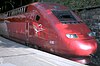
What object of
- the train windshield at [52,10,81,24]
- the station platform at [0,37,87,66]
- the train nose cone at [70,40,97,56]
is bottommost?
the station platform at [0,37,87,66]

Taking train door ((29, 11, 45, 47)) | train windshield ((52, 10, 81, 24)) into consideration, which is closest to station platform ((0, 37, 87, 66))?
train door ((29, 11, 45, 47))

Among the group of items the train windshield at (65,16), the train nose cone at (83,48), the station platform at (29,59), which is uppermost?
the train windshield at (65,16)

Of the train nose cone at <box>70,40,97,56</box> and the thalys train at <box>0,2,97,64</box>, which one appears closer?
the train nose cone at <box>70,40,97,56</box>

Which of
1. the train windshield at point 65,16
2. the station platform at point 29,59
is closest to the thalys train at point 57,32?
the train windshield at point 65,16

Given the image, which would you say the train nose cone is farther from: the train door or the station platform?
the train door

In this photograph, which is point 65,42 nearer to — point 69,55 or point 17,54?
point 69,55

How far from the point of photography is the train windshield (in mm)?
7893

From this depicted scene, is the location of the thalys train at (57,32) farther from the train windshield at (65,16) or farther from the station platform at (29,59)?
the station platform at (29,59)

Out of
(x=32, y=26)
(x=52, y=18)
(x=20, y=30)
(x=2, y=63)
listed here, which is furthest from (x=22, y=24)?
(x=2, y=63)

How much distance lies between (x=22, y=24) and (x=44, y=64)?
4.30 meters

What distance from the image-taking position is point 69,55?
7.18 metres

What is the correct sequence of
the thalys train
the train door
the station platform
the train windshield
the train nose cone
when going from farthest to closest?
the train door → the train windshield → the thalys train → the train nose cone → the station platform

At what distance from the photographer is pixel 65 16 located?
26.8 feet

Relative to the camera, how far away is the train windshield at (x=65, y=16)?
7893mm
